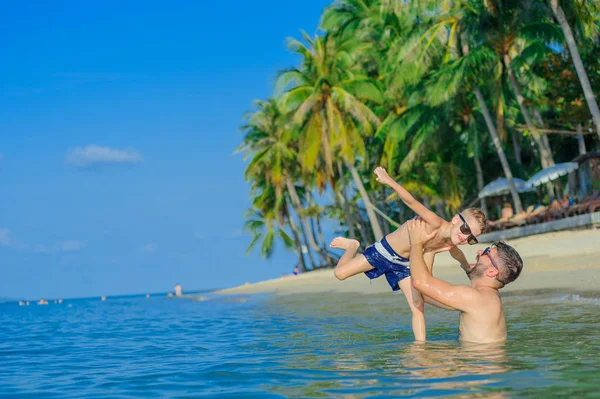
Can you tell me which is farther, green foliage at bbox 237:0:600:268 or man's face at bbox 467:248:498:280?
green foliage at bbox 237:0:600:268

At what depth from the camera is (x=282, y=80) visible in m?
33.5

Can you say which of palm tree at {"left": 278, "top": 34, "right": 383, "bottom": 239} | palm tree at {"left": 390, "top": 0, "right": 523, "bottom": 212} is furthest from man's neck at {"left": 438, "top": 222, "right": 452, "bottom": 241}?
palm tree at {"left": 278, "top": 34, "right": 383, "bottom": 239}

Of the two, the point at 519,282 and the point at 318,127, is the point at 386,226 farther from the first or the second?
the point at 519,282

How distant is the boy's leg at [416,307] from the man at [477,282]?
68cm

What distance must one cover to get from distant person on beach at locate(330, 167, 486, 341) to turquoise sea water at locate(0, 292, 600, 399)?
499mm

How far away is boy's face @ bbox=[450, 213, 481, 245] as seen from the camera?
525 centimetres

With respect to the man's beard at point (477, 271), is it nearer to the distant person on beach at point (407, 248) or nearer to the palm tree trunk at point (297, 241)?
the distant person on beach at point (407, 248)

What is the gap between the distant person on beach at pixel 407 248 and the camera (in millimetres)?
5309

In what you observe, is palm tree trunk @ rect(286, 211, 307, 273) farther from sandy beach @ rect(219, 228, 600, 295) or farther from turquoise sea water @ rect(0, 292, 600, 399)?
turquoise sea water @ rect(0, 292, 600, 399)

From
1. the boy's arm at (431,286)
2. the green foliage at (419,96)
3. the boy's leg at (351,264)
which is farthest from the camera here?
the green foliage at (419,96)

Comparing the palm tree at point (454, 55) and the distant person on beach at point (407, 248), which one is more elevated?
the palm tree at point (454, 55)

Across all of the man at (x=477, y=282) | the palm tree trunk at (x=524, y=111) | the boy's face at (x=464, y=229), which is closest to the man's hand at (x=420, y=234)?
the man at (x=477, y=282)

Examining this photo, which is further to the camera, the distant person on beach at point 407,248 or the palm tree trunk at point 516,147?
the palm tree trunk at point 516,147

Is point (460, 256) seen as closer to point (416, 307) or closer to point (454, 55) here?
point (416, 307)
